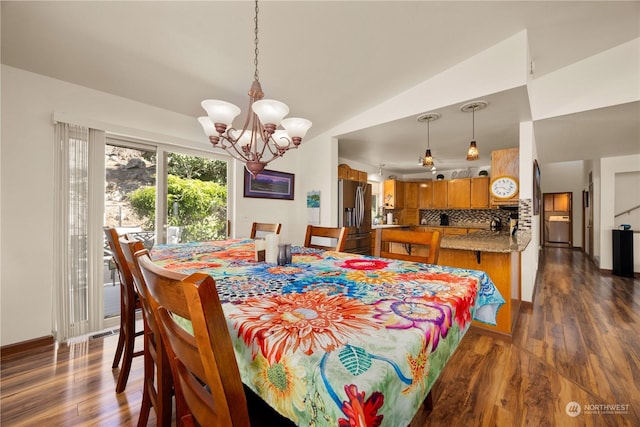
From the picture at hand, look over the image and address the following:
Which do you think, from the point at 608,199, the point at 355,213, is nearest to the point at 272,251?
the point at 355,213

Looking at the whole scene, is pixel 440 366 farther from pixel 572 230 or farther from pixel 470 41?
pixel 572 230

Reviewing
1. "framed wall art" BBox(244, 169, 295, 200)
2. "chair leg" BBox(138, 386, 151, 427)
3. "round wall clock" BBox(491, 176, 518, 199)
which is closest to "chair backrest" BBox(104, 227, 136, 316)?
"chair leg" BBox(138, 386, 151, 427)

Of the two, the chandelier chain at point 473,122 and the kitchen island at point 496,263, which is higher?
A: the chandelier chain at point 473,122

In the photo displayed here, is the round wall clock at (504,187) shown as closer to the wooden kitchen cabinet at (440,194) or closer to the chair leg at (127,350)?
the wooden kitchen cabinet at (440,194)

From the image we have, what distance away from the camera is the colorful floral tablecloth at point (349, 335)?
465 mm

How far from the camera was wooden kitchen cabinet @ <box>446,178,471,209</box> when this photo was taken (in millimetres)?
5734

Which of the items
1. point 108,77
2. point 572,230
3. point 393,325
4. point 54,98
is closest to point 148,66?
point 108,77

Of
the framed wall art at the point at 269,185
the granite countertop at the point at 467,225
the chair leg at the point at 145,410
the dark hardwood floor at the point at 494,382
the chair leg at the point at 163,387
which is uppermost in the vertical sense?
the framed wall art at the point at 269,185

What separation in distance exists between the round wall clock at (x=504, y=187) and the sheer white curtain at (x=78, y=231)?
4662mm

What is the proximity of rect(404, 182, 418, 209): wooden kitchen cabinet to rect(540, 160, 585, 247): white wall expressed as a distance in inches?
188

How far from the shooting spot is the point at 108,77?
2289 millimetres

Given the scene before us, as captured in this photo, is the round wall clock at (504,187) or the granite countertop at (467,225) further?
the granite countertop at (467,225)

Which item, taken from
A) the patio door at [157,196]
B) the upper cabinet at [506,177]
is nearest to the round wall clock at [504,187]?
the upper cabinet at [506,177]

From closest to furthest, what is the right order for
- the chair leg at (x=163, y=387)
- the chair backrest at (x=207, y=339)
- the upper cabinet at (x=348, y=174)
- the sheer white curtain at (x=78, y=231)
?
the chair backrest at (x=207, y=339) → the chair leg at (x=163, y=387) → the sheer white curtain at (x=78, y=231) → the upper cabinet at (x=348, y=174)
